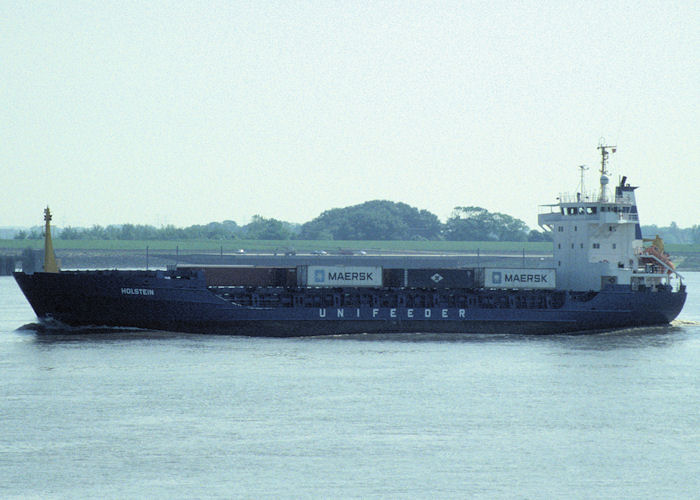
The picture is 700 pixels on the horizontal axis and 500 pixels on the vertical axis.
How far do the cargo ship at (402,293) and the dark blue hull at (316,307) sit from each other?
7 centimetres

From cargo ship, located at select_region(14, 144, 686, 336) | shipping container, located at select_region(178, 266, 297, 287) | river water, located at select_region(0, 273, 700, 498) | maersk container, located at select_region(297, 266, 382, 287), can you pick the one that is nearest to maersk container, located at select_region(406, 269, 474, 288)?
cargo ship, located at select_region(14, 144, 686, 336)

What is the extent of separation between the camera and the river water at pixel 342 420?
30.0 m

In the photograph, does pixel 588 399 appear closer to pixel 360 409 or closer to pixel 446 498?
pixel 360 409

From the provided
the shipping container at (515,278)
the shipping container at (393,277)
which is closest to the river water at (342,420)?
the shipping container at (393,277)

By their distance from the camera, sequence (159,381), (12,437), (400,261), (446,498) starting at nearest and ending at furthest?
(446,498), (12,437), (159,381), (400,261)

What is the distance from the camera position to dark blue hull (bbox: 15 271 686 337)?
200ft

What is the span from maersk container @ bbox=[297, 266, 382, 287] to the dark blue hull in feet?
1.81

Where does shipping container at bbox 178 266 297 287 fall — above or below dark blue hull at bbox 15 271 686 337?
above

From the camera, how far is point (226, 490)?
28984mm

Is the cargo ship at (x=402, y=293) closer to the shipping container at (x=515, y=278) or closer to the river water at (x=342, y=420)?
the shipping container at (x=515, y=278)

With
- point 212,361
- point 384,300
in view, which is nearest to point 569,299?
point 384,300

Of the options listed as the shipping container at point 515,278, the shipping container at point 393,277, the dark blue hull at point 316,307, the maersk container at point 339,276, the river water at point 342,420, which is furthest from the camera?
the shipping container at point 515,278

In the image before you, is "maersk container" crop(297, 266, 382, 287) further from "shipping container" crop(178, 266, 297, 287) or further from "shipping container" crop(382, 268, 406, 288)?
"shipping container" crop(178, 266, 297, 287)

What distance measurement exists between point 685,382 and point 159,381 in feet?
82.6
